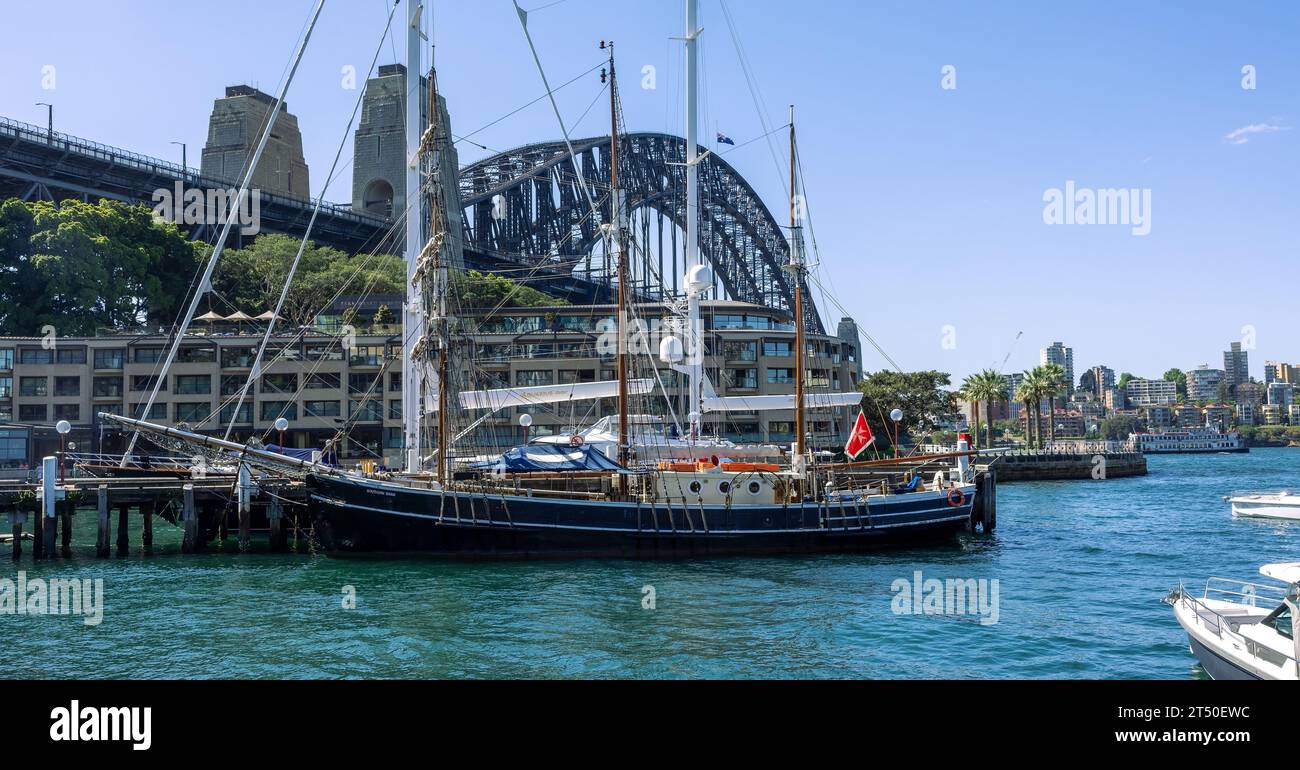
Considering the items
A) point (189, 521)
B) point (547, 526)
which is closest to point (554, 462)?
point (547, 526)

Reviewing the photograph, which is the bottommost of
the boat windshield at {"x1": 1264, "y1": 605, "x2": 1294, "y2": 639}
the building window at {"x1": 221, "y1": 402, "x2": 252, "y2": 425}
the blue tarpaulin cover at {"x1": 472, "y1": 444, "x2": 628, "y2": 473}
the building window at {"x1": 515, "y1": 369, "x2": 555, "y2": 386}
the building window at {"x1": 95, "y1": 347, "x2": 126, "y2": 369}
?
the boat windshield at {"x1": 1264, "y1": 605, "x2": 1294, "y2": 639}

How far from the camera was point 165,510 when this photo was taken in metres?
51.3

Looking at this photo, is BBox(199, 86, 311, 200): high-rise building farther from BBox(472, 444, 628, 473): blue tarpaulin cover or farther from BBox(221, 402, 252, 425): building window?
BBox(472, 444, 628, 473): blue tarpaulin cover

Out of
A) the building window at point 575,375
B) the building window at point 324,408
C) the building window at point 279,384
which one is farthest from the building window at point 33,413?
the building window at point 575,375

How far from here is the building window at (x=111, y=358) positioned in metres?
88.8

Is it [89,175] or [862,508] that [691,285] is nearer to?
[862,508]

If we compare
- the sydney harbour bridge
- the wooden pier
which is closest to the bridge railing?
the sydney harbour bridge

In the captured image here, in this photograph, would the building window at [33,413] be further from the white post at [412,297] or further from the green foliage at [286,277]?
the white post at [412,297]

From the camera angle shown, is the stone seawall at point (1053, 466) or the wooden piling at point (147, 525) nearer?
the wooden piling at point (147, 525)

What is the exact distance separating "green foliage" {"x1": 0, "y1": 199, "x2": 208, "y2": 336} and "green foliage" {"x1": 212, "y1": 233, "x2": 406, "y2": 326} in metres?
8.32

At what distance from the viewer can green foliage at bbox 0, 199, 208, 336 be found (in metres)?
90.0

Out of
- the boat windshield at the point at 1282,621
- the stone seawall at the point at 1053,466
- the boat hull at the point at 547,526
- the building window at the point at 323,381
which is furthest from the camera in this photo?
the stone seawall at the point at 1053,466

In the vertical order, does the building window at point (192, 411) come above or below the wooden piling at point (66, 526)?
above

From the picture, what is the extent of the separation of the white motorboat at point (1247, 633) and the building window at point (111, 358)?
291 feet
